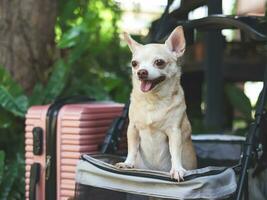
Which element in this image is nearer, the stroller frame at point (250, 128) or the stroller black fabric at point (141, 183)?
the stroller black fabric at point (141, 183)

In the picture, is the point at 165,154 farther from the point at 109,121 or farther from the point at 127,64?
the point at 127,64

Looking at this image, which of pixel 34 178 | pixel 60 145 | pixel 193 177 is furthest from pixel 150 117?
pixel 34 178

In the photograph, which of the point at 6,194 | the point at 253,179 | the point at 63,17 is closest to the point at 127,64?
the point at 63,17

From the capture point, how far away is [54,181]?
2.40m

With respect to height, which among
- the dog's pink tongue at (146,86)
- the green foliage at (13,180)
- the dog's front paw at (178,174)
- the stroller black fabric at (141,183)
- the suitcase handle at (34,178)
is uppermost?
the dog's pink tongue at (146,86)

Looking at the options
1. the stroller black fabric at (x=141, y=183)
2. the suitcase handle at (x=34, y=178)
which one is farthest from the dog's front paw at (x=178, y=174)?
the suitcase handle at (x=34, y=178)

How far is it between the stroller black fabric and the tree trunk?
3.85 feet

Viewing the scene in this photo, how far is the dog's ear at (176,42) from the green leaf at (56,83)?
1200 mm

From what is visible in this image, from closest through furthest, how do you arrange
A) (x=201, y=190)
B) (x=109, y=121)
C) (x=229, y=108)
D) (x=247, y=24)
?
(x=201, y=190) → (x=247, y=24) → (x=109, y=121) → (x=229, y=108)

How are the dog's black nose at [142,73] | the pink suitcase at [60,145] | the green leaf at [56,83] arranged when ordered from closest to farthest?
the dog's black nose at [142,73], the pink suitcase at [60,145], the green leaf at [56,83]

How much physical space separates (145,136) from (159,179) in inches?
10.4

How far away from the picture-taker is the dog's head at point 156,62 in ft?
6.05

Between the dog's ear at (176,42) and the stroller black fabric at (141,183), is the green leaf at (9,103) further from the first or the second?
the dog's ear at (176,42)

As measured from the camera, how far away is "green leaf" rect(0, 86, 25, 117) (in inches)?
112
